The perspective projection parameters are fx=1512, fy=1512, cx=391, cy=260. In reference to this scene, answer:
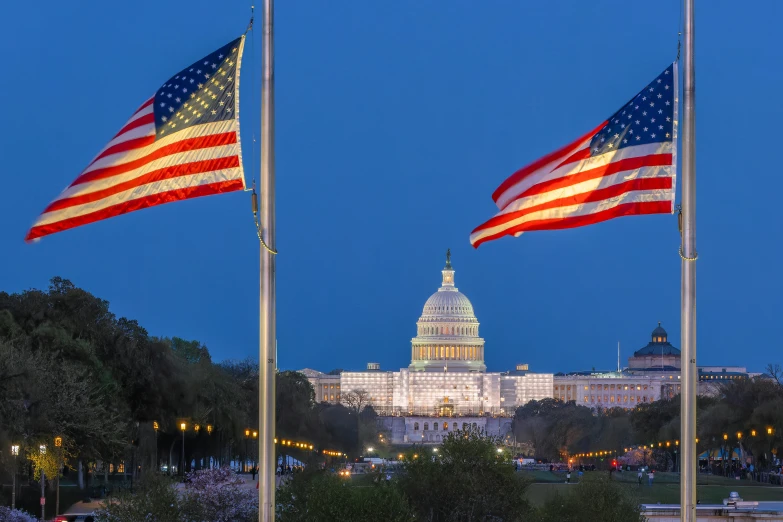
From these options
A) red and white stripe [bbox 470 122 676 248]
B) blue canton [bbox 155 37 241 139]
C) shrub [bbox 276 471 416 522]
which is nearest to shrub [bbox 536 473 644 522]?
shrub [bbox 276 471 416 522]

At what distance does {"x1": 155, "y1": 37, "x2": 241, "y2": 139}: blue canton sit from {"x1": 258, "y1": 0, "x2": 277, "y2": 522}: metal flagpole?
Result: 0.67 m

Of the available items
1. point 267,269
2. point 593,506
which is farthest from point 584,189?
point 593,506

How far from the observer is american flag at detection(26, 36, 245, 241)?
21.4 meters

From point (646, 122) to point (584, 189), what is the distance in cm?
133

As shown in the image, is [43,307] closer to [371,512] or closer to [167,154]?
[371,512]

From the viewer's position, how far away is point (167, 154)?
21.5 metres

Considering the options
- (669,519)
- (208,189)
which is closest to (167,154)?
(208,189)

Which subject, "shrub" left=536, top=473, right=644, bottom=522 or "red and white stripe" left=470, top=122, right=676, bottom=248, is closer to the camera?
"red and white stripe" left=470, top=122, right=676, bottom=248

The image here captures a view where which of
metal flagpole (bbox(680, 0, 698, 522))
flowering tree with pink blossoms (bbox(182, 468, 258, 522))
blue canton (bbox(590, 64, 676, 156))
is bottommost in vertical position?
flowering tree with pink blossoms (bbox(182, 468, 258, 522))

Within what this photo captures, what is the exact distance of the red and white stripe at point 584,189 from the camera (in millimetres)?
22109

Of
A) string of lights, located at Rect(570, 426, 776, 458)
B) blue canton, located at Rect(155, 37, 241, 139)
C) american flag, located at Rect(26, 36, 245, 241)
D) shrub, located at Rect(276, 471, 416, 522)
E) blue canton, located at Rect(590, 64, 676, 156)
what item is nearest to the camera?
american flag, located at Rect(26, 36, 245, 241)

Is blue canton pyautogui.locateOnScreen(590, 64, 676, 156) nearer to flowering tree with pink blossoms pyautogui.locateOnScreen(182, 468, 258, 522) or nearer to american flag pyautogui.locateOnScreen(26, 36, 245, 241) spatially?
american flag pyautogui.locateOnScreen(26, 36, 245, 241)

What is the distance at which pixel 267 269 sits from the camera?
21078 mm

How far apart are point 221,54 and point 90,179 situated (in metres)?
2.58
